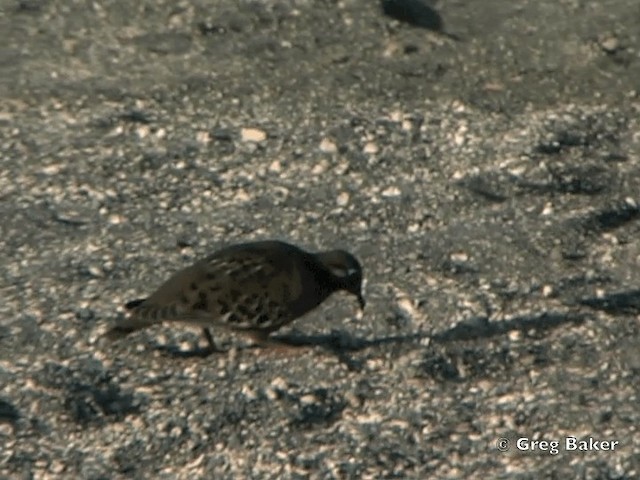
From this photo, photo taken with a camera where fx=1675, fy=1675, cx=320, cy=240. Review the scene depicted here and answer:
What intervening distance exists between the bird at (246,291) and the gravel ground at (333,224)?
0.18 meters

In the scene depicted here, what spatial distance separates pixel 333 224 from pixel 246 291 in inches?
47.4

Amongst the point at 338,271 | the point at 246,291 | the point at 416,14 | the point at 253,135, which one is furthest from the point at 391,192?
the point at 416,14

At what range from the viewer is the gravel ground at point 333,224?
6438mm

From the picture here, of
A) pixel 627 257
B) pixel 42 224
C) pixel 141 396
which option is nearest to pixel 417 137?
pixel 627 257

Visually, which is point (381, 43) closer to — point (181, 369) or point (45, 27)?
point (45, 27)

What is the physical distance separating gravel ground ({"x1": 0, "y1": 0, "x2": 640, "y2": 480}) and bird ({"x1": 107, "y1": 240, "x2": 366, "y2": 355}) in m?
0.18

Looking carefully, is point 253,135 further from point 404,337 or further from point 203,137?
point 404,337

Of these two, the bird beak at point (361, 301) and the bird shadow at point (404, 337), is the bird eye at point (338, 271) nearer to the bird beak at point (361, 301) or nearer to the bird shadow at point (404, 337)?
the bird beak at point (361, 301)

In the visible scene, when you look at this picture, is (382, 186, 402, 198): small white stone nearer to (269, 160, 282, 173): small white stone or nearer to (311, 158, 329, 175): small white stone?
(311, 158, 329, 175): small white stone

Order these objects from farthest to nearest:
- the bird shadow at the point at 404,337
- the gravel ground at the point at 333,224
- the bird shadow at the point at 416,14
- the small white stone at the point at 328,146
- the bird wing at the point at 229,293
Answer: the bird shadow at the point at 416,14 < the small white stone at the point at 328,146 < the bird shadow at the point at 404,337 < the bird wing at the point at 229,293 < the gravel ground at the point at 333,224

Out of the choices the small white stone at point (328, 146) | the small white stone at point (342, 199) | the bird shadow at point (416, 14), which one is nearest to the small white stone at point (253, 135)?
the small white stone at point (328, 146)

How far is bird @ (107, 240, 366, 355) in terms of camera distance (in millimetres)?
6734

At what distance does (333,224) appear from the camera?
26.0 ft

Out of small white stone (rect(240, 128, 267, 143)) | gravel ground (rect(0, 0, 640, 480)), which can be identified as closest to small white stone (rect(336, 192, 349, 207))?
gravel ground (rect(0, 0, 640, 480))
